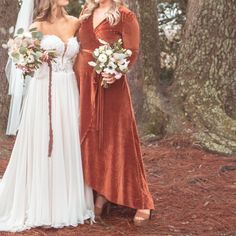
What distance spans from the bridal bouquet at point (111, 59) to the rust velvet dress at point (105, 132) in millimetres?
221

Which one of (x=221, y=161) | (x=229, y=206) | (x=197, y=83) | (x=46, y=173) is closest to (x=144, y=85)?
(x=197, y=83)

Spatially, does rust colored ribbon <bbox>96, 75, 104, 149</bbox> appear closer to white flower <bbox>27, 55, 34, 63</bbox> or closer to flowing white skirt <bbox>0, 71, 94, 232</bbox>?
flowing white skirt <bbox>0, 71, 94, 232</bbox>

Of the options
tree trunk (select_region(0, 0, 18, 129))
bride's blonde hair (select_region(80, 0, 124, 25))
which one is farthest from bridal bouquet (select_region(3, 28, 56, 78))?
tree trunk (select_region(0, 0, 18, 129))

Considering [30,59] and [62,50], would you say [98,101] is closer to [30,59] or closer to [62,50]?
[62,50]

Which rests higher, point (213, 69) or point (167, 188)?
point (213, 69)

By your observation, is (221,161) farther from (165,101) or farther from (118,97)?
(118,97)

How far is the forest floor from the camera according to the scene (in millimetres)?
4812

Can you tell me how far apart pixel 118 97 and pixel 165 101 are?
10.1 feet

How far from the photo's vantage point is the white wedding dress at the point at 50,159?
4770mm

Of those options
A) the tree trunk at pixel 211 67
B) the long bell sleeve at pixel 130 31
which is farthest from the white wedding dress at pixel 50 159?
the tree trunk at pixel 211 67

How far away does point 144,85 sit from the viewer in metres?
8.05

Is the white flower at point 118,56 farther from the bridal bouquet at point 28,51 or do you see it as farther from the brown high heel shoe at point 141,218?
the brown high heel shoe at point 141,218

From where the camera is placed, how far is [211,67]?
740 cm

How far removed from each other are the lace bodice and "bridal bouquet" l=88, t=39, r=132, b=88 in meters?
0.26
